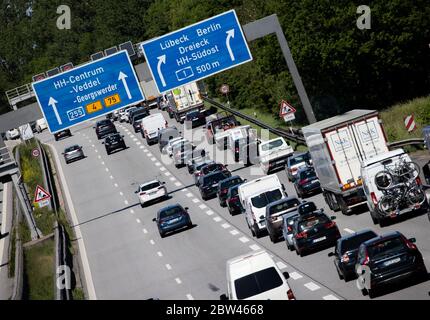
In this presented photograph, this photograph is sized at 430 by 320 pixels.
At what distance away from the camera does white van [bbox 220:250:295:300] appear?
58.6ft

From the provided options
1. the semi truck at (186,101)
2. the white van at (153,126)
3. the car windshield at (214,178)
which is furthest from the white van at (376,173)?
the semi truck at (186,101)

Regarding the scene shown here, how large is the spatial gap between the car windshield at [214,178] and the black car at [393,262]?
29.0 meters

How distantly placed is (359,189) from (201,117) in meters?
46.7

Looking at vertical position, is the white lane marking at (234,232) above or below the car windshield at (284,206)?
below

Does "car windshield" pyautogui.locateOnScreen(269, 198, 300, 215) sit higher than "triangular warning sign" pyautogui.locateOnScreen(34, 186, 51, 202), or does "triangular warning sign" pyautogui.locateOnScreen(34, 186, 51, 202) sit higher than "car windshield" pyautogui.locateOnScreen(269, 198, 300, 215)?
"triangular warning sign" pyautogui.locateOnScreen(34, 186, 51, 202)

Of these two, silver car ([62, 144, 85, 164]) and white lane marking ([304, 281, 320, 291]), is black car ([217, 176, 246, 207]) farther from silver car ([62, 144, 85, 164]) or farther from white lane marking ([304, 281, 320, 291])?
silver car ([62, 144, 85, 164])

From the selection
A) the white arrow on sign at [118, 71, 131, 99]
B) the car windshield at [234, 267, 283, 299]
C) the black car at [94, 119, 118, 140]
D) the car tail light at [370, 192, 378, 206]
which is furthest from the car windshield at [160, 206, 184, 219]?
the black car at [94, 119, 118, 140]

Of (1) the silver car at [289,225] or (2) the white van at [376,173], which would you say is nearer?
(2) the white van at [376,173]

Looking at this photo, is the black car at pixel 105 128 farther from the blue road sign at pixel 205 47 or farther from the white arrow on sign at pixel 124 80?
the blue road sign at pixel 205 47

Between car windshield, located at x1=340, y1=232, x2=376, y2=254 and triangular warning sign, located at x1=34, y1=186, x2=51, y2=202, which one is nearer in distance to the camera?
car windshield, located at x1=340, y1=232, x2=376, y2=254

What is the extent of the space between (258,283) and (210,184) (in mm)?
30369

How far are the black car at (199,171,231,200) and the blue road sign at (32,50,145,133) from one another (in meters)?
11.2

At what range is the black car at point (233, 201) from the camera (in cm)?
4112

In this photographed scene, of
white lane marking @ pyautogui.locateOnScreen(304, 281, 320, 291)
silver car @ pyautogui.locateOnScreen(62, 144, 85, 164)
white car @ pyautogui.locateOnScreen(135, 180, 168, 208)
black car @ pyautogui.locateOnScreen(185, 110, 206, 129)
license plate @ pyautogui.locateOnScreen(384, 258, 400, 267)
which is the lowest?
white lane marking @ pyautogui.locateOnScreen(304, 281, 320, 291)
